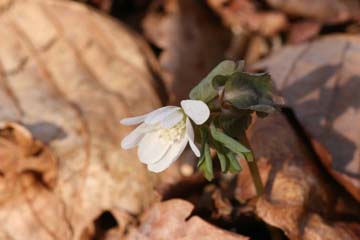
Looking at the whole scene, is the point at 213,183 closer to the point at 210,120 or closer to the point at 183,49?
the point at 210,120

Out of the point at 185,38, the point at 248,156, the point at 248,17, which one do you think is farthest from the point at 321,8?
the point at 248,156

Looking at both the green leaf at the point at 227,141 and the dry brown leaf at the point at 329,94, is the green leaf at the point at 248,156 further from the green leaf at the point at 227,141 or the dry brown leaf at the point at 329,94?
the dry brown leaf at the point at 329,94

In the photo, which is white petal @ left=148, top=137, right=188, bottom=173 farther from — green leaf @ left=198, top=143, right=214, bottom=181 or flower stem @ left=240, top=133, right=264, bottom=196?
flower stem @ left=240, top=133, right=264, bottom=196

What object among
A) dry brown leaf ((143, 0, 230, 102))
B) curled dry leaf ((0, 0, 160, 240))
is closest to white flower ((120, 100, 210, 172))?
curled dry leaf ((0, 0, 160, 240))

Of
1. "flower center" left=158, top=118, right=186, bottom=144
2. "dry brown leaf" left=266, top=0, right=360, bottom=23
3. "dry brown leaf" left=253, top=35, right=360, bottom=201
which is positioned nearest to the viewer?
"flower center" left=158, top=118, right=186, bottom=144

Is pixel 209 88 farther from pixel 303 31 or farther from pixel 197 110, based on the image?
pixel 303 31

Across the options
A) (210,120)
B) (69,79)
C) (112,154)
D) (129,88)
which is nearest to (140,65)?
(129,88)
